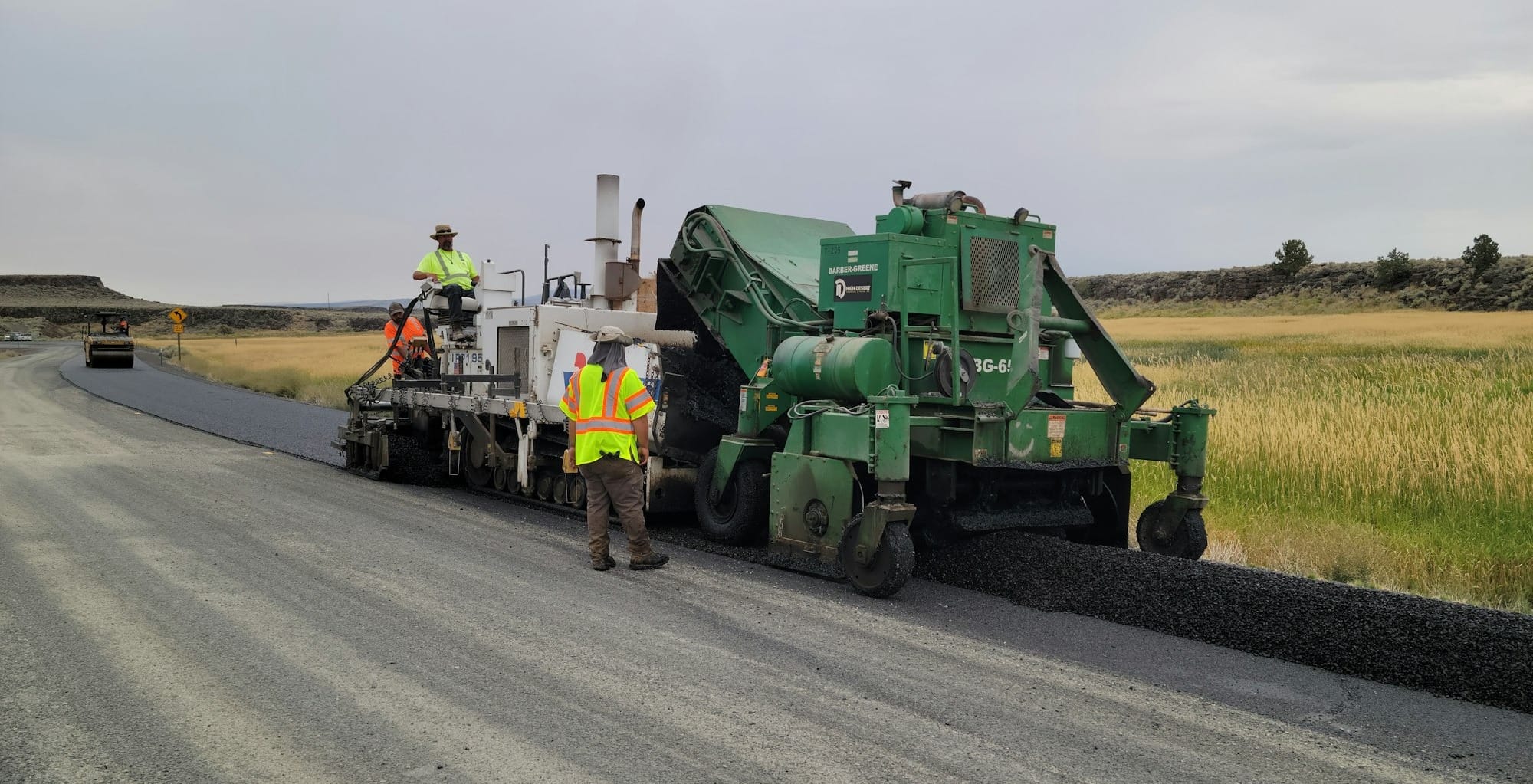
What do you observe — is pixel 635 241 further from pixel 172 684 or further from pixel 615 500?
pixel 172 684

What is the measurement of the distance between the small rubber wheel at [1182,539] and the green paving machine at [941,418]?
0.4 inches

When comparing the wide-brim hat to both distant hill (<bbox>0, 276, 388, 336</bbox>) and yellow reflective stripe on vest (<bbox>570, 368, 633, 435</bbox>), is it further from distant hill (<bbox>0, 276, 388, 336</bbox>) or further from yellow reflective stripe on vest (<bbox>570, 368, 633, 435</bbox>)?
distant hill (<bbox>0, 276, 388, 336</bbox>)

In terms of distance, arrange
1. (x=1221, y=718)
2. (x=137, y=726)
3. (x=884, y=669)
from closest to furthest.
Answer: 1. (x=137, y=726)
2. (x=1221, y=718)
3. (x=884, y=669)

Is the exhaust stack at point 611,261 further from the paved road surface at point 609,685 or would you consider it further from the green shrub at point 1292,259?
the green shrub at point 1292,259

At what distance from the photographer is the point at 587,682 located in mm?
5266

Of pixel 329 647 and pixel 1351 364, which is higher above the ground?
pixel 1351 364

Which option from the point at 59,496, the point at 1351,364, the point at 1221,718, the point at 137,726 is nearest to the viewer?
the point at 137,726

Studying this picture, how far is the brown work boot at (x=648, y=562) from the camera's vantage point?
8102 mm

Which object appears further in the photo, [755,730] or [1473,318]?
[1473,318]

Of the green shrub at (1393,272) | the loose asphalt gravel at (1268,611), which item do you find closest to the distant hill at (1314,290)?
the green shrub at (1393,272)

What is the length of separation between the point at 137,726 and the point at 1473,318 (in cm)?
4576

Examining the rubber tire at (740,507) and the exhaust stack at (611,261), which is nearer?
the rubber tire at (740,507)

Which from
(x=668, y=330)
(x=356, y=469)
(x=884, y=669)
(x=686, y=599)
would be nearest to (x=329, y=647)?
(x=686, y=599)

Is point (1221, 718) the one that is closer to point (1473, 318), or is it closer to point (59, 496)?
point (59, 496)
